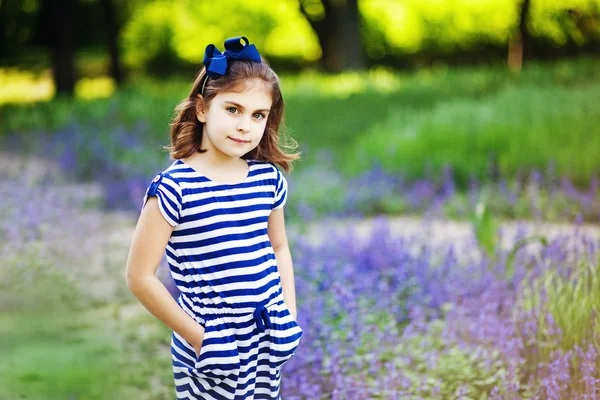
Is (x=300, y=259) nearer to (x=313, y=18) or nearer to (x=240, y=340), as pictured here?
(x=240, y=340)

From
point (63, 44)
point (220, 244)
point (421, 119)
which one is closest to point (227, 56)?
point (220, 244)

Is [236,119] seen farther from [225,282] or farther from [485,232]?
[485,232]

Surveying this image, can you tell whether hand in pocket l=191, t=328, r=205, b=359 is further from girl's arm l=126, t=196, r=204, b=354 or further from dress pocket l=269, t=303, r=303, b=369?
dress pocket l=269, t=303, r=303, b=369

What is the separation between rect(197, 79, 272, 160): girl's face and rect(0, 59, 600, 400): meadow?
4.35 ft

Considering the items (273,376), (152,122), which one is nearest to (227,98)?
(273,376)

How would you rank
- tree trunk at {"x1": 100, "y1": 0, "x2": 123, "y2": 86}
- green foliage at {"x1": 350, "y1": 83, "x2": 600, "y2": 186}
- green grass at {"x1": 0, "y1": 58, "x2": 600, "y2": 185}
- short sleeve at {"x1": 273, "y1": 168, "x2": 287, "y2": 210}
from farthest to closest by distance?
tree trunk at {"x1": 100, "y1": 0, "x2": 123, "y2": 86}
green grass at {"x1": 0, "y1": 58, "x2": 600, "y2": 185}
green foliage at {"x1": 350, "y1": 83, "x2": 600, "y2": 186}
short sleeve at {"x1": 273, "y1": 168, "x2": 287, "y2": 210}

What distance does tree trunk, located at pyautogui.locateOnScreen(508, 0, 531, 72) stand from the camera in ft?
59.9

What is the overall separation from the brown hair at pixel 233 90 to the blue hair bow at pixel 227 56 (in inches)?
0.7

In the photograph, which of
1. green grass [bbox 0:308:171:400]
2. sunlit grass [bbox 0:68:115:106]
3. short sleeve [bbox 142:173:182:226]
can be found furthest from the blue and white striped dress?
sunlit grass [bbox 0:68:115:106]

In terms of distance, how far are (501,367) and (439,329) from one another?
55 centimetres

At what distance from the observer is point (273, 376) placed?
224cm

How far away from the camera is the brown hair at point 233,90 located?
85.4 inches

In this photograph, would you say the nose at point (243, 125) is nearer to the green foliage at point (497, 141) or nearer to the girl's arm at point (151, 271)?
the girl's arm at point (151, 271)

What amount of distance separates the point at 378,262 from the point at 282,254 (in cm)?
227
